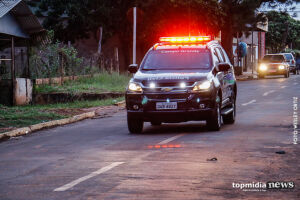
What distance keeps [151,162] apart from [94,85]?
20.1 m

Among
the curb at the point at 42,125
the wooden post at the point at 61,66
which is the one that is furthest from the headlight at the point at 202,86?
the wooden post at the point at 61,66

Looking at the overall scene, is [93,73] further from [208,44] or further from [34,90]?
[208,44]

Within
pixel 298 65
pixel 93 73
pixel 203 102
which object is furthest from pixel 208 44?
pixel 298 65

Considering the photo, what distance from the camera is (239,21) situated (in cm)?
5028

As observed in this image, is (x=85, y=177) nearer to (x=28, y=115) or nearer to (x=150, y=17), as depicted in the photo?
(x=28, y=115)

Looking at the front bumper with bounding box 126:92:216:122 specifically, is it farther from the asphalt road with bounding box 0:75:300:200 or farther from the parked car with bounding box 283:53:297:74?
the parked car with bounding box 283:53:297:74

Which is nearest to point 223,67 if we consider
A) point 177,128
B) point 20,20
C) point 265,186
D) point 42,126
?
point 177,128

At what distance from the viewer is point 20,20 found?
84.4 ft

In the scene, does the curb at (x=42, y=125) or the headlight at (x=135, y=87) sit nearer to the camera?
the headlight at (x=135, y=87)

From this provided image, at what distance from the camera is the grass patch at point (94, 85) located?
2747 centimetres

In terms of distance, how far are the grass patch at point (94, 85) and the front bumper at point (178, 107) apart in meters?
12.0

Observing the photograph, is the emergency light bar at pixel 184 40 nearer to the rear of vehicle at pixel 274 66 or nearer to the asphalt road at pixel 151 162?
the asphalt road at pixel 151 162

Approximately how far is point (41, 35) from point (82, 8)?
22012 millimetres

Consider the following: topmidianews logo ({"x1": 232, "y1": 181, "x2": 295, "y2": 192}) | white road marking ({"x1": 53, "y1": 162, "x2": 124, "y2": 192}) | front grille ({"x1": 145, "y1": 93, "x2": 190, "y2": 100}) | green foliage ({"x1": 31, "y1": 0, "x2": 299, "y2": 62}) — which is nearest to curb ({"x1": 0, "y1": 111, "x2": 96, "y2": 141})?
front grille ({"x1": 145, "y1": 93, "x2": 190, "y2": 100})
